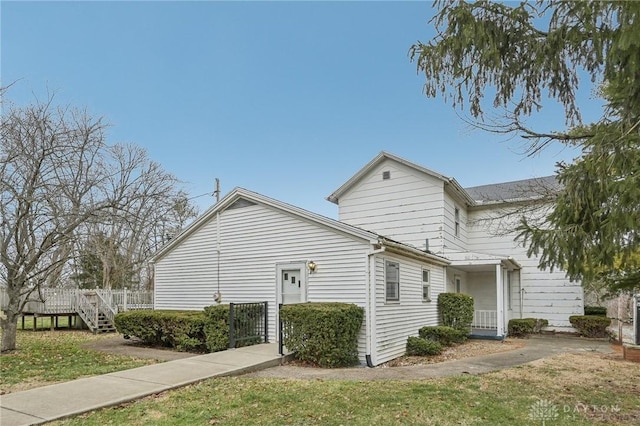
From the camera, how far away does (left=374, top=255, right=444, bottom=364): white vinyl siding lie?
994 cm

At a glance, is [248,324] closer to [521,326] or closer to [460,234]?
[460,234]

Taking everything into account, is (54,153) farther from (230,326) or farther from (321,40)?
(321,40)

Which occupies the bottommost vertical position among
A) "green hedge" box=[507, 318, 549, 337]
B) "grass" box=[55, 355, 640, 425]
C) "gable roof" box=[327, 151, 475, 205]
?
"green hedge" box=[507, 318, 549, 337]

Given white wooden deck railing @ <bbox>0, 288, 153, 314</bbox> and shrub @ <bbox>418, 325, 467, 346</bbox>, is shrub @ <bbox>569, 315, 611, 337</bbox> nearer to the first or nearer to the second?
shrub @ <bbox>418, 325, 467, 346</bbox>

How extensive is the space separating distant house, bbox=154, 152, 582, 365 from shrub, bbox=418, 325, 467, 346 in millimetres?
316

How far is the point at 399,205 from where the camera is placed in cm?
1592

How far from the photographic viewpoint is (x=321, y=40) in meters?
14.5

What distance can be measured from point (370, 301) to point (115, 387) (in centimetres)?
535

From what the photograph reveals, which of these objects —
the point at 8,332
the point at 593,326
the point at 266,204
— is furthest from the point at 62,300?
the point at 593,326

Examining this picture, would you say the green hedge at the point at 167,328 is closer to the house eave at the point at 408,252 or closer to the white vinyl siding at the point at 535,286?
the house eave at the point at 408,252

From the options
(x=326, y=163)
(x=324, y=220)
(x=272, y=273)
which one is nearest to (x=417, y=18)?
(x=324, y=220)

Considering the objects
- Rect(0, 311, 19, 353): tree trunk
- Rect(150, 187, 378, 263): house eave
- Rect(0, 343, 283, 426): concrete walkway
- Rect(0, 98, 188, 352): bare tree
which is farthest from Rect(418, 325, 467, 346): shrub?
Rect(0, 311, 19, 353): tree trunk

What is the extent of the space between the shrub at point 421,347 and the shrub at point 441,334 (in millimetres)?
994

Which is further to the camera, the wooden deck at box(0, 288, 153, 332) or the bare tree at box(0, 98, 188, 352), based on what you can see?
the wooden deck at box(0, 288, 153, 332)
